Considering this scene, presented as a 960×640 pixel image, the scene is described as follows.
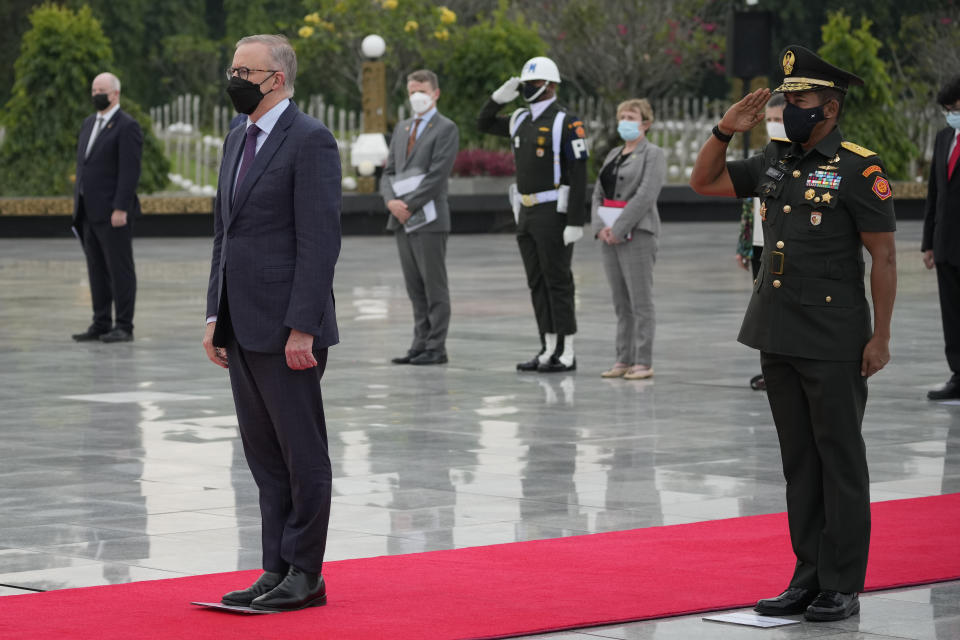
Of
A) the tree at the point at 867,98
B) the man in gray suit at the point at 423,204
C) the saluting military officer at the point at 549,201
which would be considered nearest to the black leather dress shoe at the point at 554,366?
the saluting military officer at the point at 549,201

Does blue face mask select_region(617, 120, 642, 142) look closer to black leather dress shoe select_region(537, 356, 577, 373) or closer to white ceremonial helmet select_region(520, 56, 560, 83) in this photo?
white ceremonial helmet select_region(520, 56, 560, 83)

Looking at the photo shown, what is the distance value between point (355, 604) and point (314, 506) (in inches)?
13.1

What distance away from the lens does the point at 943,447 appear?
9.20 m

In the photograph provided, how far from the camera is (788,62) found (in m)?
5.74

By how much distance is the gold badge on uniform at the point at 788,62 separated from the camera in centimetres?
571

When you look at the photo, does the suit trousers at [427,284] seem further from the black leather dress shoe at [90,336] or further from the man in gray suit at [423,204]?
the black leather dress shoe at [90,336]

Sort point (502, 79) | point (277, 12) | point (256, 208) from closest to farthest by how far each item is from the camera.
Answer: point (256, 208) < point (502, 79) < point (277, 12)

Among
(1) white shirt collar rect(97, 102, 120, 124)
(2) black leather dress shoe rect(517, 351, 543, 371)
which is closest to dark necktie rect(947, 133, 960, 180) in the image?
(2) black leather dress shoe rect(517, 351, 543, 371)

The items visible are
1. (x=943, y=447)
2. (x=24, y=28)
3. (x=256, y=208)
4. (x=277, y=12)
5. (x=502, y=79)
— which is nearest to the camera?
(x=256, y=208)

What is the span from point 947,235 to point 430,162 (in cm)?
364

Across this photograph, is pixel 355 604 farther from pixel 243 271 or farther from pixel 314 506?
pixel 243 271

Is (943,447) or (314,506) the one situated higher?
(314,506)

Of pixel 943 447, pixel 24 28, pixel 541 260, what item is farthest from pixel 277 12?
pixel 943 447

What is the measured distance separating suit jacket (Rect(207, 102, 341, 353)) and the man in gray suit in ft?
22.7
